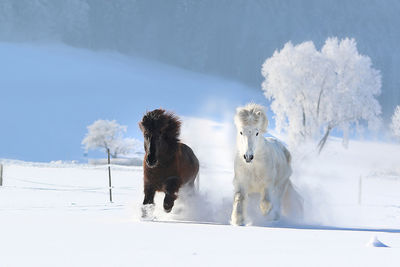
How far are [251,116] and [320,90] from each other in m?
29.2

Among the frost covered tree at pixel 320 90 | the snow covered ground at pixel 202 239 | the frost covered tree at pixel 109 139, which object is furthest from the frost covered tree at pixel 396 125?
the snow covered ground at pixel 202 239

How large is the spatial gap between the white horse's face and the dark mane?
1.20 meters

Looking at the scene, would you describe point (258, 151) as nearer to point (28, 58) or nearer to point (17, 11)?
point (28, 58)

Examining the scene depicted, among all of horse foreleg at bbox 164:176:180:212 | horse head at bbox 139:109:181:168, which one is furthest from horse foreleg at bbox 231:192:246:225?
horse head at bbox 139:109:181:168

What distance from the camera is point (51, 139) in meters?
78.7

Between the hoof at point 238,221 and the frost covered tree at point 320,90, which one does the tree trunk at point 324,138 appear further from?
the hoof at point 238,221

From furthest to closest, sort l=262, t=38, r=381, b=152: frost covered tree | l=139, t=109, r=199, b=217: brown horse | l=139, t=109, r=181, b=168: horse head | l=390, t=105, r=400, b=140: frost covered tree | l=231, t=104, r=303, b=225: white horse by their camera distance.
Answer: l=390, t=105, r=400, b=140: frost covered tree
l=262, t=38, r=381, b=152: frost covered tree
l=139, t=109, r=199, b=217: brown horse
l=139, t=109, r=181, b=168: horse head
l=231, t=104, r=303, b=225: white horse

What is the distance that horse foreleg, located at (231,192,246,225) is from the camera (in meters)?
7.56

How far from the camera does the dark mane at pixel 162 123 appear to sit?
802 centimetres

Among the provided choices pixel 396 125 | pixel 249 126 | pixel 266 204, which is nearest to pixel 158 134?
pixel 249 126

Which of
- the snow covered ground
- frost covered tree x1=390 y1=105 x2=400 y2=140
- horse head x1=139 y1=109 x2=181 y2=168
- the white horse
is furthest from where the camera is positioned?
frost covered tree x1=390 y1=105 x2=400 y2=140

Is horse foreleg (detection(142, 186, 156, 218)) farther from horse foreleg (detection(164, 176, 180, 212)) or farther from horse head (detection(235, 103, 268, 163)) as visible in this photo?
horse head (detection(235, 103, 268, 163))

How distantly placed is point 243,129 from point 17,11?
4881 inches

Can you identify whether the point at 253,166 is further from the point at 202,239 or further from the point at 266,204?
the point at 202,239
